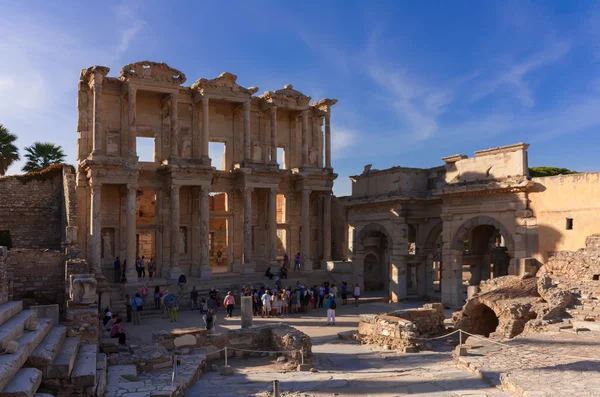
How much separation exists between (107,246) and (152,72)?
878 centimetres

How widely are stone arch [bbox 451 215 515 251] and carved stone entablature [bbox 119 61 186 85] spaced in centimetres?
1530

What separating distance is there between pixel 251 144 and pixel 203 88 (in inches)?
176

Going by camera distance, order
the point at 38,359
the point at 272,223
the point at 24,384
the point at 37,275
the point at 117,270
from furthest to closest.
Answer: the point at 272,223, the point at 117,270, the point at 37,275, the point at 38,359, the point at 24,384

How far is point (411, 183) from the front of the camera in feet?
91.0

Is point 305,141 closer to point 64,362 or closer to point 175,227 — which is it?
point 175,227

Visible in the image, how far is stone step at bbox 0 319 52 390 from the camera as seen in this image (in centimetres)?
Result: 812

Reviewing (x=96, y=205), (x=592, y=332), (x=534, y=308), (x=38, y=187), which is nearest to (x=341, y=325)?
(x=534, y=308)

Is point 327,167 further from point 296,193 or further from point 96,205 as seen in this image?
point 96,205

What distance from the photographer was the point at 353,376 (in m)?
12.0

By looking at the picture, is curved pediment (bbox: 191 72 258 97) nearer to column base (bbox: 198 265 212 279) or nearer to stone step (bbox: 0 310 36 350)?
column base (bbox: 198 265 212 279)

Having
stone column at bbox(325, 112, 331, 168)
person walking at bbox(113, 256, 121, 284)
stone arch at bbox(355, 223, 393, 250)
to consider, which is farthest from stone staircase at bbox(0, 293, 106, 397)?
stone column at bbox(325, 112, 331, 168)

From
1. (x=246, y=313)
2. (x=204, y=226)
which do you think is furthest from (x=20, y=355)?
(x=204, y=226)

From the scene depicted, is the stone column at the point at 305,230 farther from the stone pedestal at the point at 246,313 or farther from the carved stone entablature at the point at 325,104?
the stone pedestal at the point at 246,313

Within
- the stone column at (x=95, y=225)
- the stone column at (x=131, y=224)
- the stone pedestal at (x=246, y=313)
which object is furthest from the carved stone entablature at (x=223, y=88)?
the stone pedestal at (x=246, y=313)
